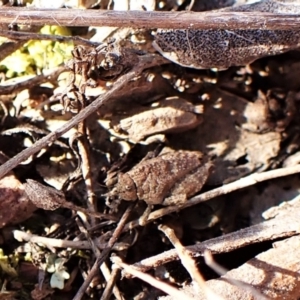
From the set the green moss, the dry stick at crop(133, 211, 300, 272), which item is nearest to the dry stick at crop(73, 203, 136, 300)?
the dry stick at crop(133, 211, 300, 272)

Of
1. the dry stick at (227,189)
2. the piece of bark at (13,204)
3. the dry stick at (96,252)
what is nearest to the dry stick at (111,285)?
the dry stick at (96,252)

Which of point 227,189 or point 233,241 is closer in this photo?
point 233,241

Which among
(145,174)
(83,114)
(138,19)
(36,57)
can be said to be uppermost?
(138,19)

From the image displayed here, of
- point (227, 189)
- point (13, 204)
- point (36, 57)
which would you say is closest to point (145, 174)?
point (227, 189)

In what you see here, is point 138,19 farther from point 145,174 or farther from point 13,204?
point 13,204

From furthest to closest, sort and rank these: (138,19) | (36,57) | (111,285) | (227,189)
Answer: (36,57) < (227,189) < (111,285) < (138,19)

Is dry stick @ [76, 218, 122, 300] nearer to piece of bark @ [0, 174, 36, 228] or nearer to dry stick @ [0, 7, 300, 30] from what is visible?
piece of bark @ [0, 174, 36, 228]

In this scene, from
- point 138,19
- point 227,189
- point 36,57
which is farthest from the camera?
point 36,57

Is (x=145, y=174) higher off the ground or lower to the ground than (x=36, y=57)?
lower
